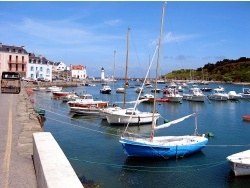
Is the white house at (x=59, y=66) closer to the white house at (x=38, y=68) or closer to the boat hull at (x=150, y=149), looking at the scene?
the white house at (x=38, y=68)

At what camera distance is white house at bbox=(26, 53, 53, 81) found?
12043cm

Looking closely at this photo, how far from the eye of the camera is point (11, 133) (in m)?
15.1

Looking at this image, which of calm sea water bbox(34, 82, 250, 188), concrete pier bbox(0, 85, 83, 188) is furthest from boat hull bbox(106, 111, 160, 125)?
concrete pier bbox(0, 85, 83, 188)

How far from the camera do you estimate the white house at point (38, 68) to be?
120425mm

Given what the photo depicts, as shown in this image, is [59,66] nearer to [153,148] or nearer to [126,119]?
[126,119]

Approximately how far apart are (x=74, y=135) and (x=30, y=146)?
2084 cm

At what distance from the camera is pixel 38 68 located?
124m

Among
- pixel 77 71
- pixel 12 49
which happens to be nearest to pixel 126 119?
pixel 12 49

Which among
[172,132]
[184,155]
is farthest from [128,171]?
[172,132]

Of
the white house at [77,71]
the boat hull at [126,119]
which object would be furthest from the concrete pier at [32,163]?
the white house at [77,71]

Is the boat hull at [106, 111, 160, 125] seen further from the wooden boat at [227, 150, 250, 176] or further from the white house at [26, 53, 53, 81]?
the white house at [26, 53, 53, 81]

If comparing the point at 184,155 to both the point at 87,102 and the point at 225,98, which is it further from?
the point at 225,98

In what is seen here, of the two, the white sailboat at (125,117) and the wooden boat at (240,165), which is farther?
the white sailboat at (125,117)

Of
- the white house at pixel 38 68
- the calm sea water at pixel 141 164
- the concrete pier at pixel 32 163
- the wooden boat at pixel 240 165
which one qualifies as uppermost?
the white house at pixel 38 68
